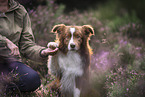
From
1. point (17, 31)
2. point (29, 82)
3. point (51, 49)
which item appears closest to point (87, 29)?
point (51, 49)

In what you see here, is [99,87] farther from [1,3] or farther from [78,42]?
[1,3]

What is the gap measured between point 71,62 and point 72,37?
435mm

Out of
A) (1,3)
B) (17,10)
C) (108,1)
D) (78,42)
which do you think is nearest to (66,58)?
(78,42)

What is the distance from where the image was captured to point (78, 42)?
107 inches

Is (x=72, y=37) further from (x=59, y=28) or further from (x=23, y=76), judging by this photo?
(x=23, y=76)

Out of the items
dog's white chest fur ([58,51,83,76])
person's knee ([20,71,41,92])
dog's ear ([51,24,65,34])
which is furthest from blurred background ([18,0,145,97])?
dog's ear ([51,24,65,34])

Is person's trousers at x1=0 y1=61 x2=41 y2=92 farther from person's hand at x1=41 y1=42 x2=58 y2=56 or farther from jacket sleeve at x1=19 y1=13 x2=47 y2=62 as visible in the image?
person's hand at x1=41 y1=42 x2=58 y2=56

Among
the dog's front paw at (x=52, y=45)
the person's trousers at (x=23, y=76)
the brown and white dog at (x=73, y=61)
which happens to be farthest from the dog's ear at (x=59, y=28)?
the person's trousers at (x=23, y=76)

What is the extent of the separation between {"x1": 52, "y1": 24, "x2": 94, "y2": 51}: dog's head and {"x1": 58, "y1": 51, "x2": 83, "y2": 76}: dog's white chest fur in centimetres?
13

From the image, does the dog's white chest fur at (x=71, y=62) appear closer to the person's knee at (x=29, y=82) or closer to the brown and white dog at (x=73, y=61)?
the brown and white dog at (x=73, y=61)

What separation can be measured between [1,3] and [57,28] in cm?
101

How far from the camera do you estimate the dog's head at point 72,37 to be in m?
2.69

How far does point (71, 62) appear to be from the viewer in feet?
9.37

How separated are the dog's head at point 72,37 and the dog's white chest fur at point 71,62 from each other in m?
0.13
